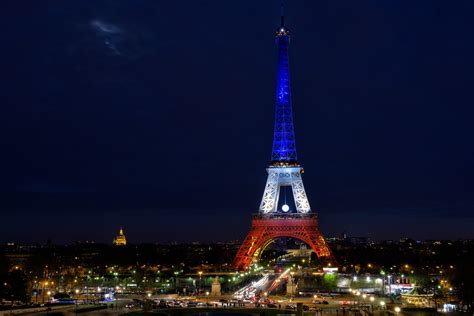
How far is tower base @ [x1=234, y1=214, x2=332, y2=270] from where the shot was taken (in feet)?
333

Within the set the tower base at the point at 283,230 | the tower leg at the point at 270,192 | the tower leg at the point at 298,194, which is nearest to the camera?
the tower base at the point at 283,230

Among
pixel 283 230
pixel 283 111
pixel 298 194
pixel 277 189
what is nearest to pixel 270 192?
pixel 277 189

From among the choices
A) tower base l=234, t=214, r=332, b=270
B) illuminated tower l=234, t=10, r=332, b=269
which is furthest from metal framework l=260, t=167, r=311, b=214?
tower base l=234, t=214, r=332, b=270

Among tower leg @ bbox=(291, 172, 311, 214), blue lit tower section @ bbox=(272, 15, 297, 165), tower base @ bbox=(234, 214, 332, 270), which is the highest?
blue lit tower section @ bbox=(272, 15, 297, 165)

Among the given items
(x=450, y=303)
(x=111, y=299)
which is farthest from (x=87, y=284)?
(x=450, y=303)

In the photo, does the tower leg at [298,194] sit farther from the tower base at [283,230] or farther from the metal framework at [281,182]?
the tower base at [283,230]

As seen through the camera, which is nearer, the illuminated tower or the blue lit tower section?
the illuminated tower

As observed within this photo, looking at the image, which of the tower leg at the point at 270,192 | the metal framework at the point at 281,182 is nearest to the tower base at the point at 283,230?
the metal framework at the point at 281,182

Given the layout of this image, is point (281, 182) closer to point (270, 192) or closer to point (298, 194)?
point (270, 192)

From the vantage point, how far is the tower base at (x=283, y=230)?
333 feet

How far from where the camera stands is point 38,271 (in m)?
95.8

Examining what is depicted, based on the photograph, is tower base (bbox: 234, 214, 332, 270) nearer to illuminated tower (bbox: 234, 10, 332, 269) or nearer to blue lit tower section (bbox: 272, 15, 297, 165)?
illuminated tower (bbox: 234, 10, 332, 269)

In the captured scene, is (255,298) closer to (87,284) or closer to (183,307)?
(183,307)

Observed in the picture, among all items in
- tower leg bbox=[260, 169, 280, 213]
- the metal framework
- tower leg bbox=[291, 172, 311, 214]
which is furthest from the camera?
tower leg bbox=[260, 169, 280, 213]
